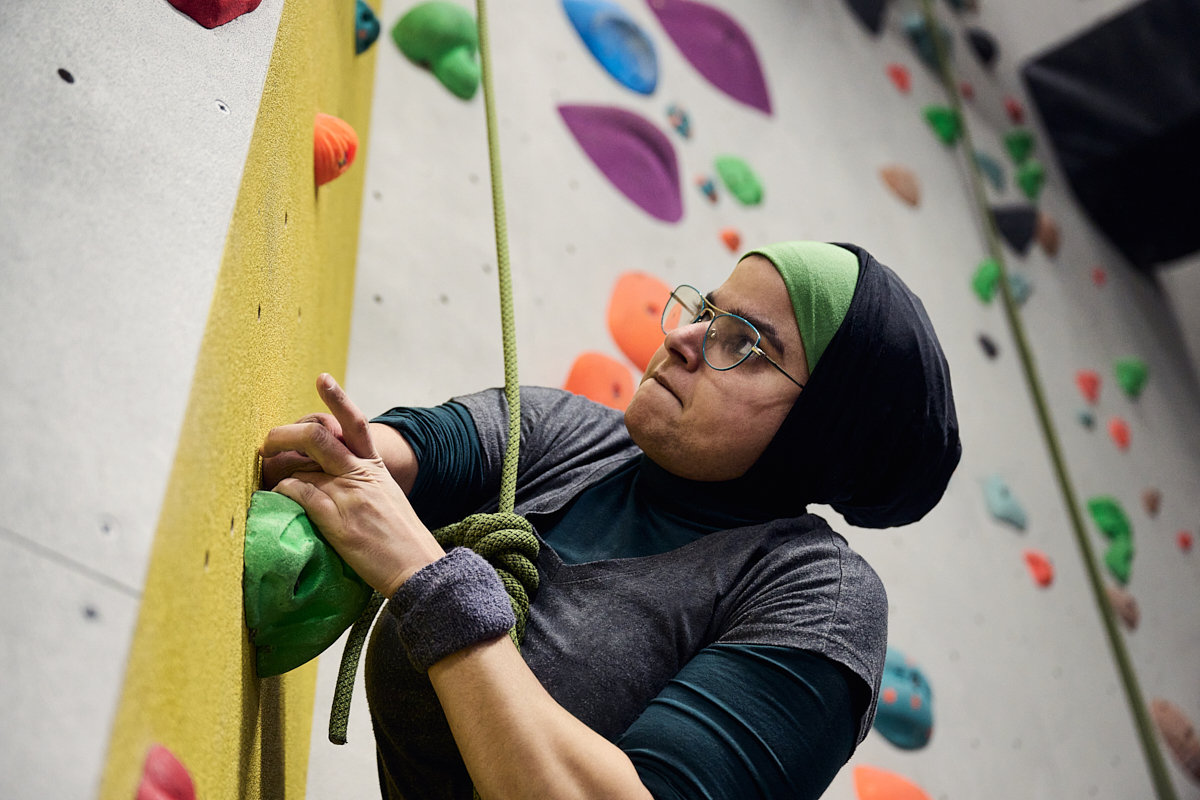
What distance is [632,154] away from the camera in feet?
6.67

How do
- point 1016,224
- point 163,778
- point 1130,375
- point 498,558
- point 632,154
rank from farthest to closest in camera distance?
point 1130,375 → point 1016,224 → point 632,154 → point 498,558 → point 163,778

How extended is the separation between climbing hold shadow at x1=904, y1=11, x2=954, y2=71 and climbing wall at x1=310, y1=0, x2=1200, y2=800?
0.09 ft

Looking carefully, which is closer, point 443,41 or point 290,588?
point 290,588

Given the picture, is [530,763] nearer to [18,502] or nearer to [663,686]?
[663,686]

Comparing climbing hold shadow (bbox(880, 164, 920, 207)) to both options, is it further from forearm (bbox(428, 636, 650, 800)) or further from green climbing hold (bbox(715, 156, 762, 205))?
forearm (bbox(428, 636, 650, 800))

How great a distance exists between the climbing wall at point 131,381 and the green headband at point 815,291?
452mm

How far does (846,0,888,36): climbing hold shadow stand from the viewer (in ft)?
9.77

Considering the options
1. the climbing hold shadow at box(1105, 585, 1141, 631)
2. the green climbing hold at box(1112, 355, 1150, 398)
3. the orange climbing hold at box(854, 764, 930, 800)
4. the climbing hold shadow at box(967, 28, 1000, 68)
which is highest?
the climbing hold shadow at box(967, 28, 1000, 68)

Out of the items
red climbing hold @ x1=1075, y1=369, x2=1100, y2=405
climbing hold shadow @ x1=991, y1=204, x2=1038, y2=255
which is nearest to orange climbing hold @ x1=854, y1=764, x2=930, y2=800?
red climbing hold @ x1=1075, y1=369, x2=1100, y2=405

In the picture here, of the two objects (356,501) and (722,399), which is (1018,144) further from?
(356,501)

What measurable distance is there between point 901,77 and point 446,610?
2.80 metres

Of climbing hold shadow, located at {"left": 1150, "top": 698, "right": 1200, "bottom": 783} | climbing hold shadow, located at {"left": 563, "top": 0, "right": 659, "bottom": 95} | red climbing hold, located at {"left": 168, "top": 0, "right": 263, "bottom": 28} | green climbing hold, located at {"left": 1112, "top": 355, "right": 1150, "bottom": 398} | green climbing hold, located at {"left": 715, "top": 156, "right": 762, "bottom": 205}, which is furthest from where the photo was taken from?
green climbing hold, located at {"left": 1112, "top": 355, "right": 1150, "bottom": 398}

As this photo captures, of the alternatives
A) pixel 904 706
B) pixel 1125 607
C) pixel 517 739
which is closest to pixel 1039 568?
pixel 1125 607

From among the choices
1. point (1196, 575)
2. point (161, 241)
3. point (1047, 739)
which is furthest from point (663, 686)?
point (1196, 575)
